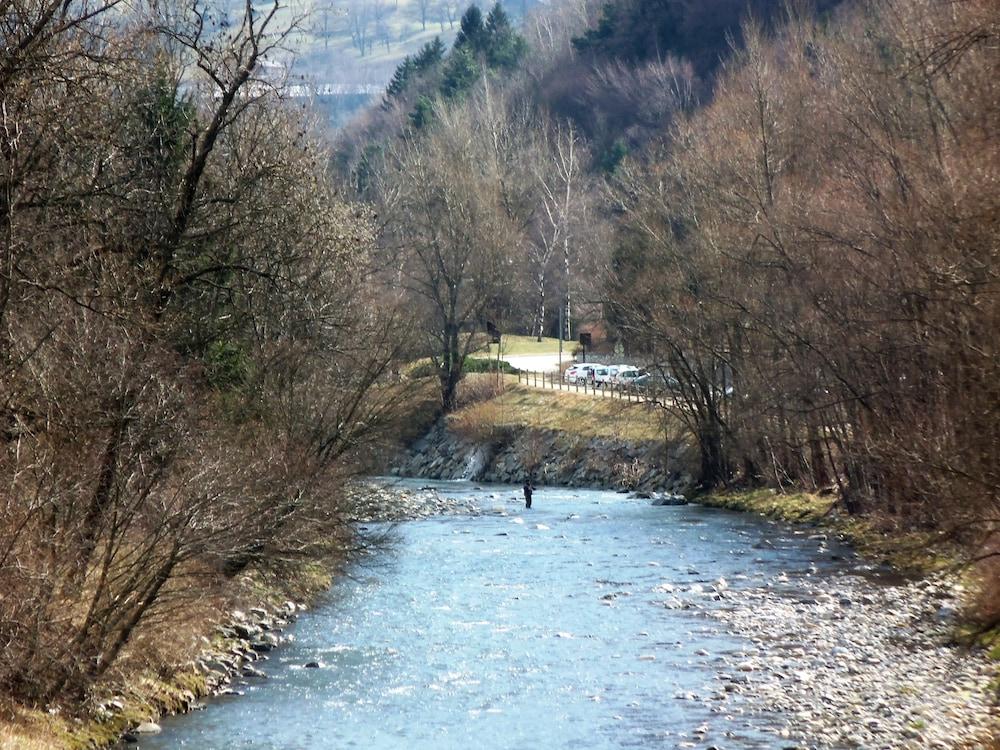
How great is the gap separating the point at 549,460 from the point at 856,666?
40505 millimetres

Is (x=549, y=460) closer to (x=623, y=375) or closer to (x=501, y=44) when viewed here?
(x=623, y=375)

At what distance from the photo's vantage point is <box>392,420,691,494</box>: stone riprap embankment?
55.8 m

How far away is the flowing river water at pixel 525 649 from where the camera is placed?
17.8 metres

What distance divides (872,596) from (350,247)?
12.5 meters

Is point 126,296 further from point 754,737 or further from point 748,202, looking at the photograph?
point 748,202

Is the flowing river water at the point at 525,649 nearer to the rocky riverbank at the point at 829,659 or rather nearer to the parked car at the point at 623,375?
the rocky riverbank at the point at 829,659

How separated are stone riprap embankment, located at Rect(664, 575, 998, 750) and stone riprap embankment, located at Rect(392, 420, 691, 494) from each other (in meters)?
25.2

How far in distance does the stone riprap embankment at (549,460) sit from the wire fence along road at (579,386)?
2.79 m

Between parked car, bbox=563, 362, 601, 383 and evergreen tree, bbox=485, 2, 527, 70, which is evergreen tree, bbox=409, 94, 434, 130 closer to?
evergreen tree, bbox=485, 2, 527, 70

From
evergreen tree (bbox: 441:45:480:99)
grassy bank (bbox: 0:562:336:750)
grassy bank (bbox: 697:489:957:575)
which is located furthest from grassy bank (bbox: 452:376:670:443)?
evergreen tree (bbox: 441:45:480:99)

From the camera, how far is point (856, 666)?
20750 millimetres

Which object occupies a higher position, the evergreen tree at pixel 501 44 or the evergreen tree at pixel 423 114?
the evergreen tree at pixel 501 44

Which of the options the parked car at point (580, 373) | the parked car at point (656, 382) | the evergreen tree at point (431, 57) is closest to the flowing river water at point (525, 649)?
the parked car at point (656, 382)

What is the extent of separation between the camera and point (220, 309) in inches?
1027
